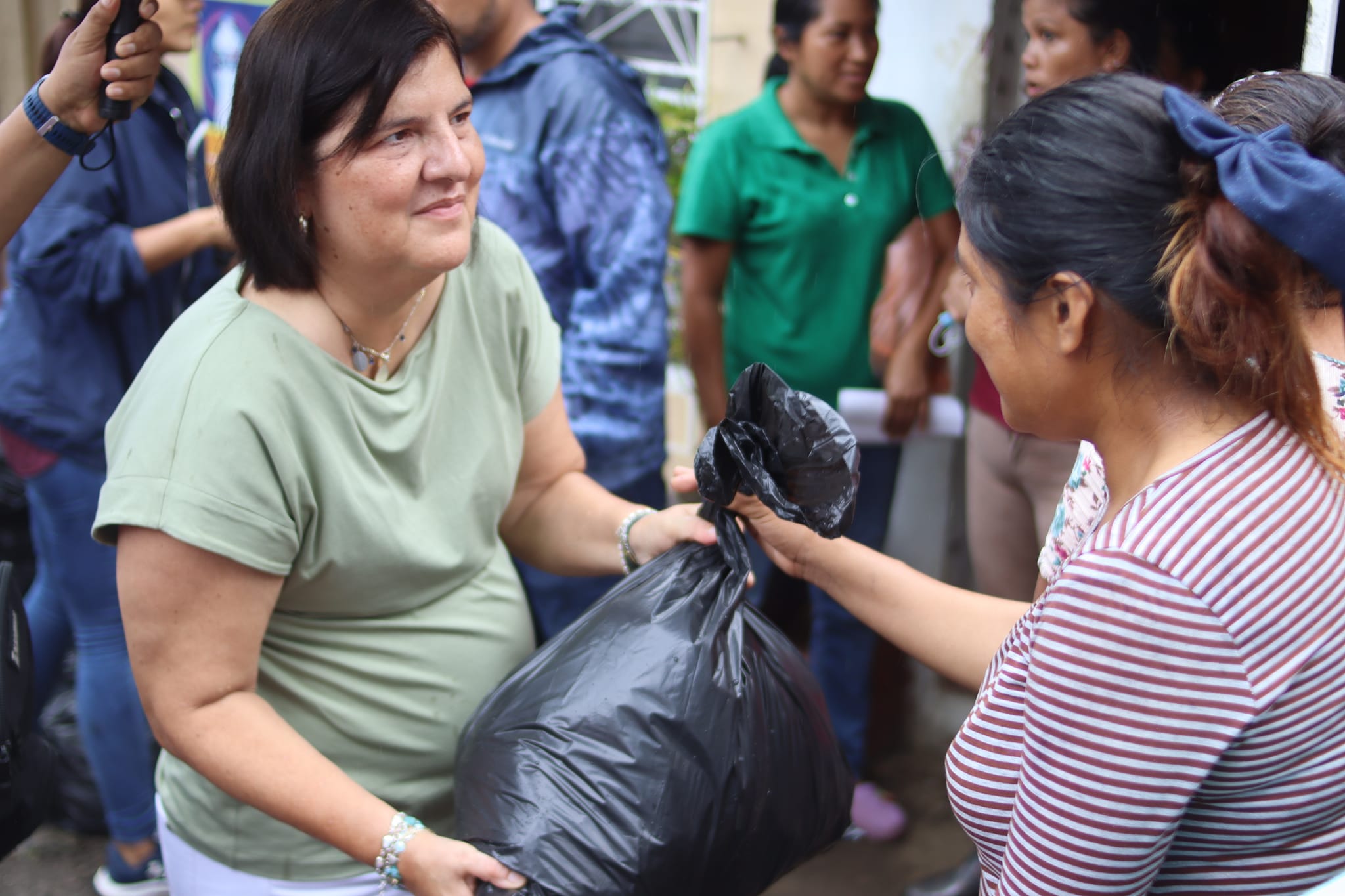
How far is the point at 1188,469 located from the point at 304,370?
105 centimetres

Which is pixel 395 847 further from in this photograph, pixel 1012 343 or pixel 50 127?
pixel 50 127

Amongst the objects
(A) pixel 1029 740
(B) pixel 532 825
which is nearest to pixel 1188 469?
(A) pixel 1029 740

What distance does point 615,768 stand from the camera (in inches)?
55.2

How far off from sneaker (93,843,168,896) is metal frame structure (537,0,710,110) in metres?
3.06

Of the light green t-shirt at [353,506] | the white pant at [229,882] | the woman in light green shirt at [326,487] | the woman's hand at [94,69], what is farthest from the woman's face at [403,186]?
the white pant at [229,882]

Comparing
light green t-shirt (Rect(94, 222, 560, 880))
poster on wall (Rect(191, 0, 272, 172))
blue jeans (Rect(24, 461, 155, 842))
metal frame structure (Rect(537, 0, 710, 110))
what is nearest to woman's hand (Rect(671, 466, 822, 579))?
light green t-shirt (Rect(94, 222, 560, 880))

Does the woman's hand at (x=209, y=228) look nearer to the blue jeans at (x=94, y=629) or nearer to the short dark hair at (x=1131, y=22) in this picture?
the blue jeans at (x=94, y=629)

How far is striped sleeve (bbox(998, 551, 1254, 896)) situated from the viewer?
0.98m

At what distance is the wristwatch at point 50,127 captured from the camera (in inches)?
62.4

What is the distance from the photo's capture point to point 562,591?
2590 mm

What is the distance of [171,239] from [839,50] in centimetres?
182

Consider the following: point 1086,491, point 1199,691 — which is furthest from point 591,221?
point 1199,691

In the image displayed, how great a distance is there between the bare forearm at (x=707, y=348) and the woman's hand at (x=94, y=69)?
1.80 m

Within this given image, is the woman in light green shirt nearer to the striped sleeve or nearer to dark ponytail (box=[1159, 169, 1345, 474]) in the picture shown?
the striped sleeve
